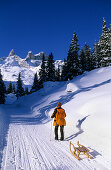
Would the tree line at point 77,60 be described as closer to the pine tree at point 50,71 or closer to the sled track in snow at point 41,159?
the pine tree at point 50,71

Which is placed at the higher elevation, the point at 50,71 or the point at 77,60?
the point at 77,60

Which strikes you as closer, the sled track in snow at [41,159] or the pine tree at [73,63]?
the sled track in snow at [41,159]

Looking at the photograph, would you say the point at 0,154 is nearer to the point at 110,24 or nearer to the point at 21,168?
the point at 21,168

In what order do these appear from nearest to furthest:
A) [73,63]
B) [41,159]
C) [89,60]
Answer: [41,159] → [73,63] → [89,60]

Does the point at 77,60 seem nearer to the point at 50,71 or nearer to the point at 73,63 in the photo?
the point at 73,63

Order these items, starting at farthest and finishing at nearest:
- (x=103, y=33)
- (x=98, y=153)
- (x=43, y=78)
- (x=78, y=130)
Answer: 1. (x=43, y=78)
2. (x=103, y=33)
3. (x=78, y=130)
4. (x=98, y=153)

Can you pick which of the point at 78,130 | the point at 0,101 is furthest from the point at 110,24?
the point at 0,101

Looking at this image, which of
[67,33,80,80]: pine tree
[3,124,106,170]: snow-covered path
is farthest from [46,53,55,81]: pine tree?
[3,124,106,170]: snow-covered path

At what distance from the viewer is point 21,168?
10.9 ft

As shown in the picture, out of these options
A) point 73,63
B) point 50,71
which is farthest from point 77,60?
point 50,71

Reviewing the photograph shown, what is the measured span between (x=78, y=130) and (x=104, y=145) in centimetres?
209

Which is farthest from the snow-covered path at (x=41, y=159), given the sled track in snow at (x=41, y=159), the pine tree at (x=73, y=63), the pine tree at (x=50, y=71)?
the pine tree at (x=50, y=71)

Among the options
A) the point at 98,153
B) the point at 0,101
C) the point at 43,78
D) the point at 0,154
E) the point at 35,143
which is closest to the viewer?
the point at 0,154

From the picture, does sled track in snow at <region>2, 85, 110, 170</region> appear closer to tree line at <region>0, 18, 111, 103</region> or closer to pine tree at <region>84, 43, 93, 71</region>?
tree line at <region>0, 18, 111, 103</region>
